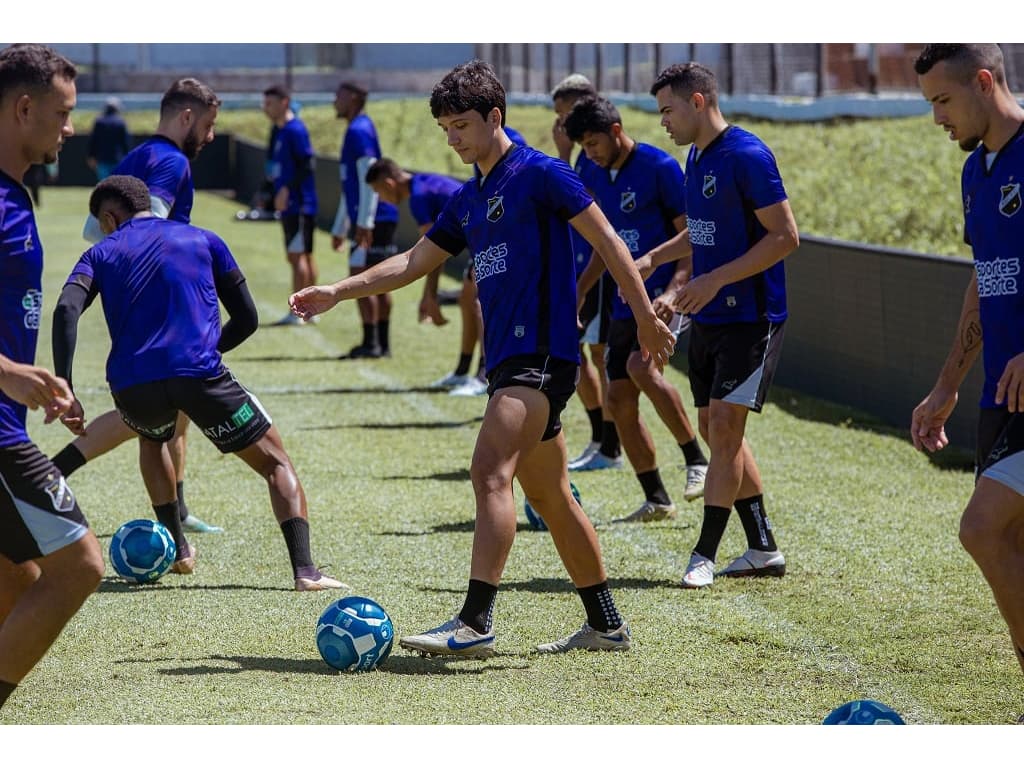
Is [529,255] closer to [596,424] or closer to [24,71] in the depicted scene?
[24,71]

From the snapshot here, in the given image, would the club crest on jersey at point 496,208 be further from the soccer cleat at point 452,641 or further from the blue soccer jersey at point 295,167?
the blue soccer jersey at point 295,167

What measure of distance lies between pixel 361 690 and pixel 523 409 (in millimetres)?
1194

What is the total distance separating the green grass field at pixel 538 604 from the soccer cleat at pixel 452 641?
7 centimetres

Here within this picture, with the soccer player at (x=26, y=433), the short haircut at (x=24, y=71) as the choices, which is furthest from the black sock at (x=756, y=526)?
the short haircut at (x=24, y=71)

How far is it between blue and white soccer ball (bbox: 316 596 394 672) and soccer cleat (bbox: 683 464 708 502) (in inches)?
138

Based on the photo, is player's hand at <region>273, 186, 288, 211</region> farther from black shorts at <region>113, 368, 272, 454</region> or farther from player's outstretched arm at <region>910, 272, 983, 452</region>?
player's outstretched arm at <region>910, 272, 983, 452</region>

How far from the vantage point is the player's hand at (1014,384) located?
481cm

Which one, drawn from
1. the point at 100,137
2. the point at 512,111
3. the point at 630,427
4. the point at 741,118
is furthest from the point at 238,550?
the point at 512,111

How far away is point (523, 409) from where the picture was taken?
233 inches

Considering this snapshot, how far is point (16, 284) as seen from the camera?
4852 mm

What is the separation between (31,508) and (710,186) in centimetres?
366

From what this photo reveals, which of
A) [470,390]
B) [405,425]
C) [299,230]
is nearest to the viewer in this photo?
[405,425]

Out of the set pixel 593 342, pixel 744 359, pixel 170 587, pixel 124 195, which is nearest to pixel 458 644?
pixel 170 587

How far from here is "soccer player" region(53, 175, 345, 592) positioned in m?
6.89
